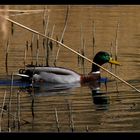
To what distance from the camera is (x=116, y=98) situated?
8.31 meters

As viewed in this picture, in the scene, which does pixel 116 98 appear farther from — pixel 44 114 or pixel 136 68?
pixel 136 68

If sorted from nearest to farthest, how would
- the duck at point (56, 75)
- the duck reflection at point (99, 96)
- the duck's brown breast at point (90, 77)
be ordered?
the duck reflection at point (99, 96), the duck at point (56, 75), the duck's brown breast at point (90, 77)

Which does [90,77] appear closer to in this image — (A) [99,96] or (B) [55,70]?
(B) [55,70]

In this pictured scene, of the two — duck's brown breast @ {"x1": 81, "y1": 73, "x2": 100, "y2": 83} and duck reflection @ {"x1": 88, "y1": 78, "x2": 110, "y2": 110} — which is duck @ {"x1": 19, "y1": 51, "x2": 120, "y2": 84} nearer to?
duck's brown breast @ {"x1": 81, "y1": 73, "x2": 100, "y2": 83}

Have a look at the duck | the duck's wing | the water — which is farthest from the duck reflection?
the duck's wing

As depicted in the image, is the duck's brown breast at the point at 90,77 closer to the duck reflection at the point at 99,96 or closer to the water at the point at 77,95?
the duck reflection at the point at 99,96

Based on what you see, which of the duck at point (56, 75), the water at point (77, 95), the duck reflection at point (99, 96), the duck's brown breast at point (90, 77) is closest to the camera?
the water at point (77, 95)

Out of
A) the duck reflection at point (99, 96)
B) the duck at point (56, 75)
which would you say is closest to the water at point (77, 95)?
the duck reflection at point (99, 96)

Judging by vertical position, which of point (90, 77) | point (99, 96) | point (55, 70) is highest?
point (55, 70)

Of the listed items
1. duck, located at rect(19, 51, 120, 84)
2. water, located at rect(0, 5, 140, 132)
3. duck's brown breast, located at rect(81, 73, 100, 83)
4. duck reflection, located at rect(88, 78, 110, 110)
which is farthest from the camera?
duck's brown breast, located at rect(81, 73, 100, 83)

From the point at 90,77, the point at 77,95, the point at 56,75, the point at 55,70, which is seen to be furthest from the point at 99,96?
the point at 90,77

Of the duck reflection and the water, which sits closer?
the water

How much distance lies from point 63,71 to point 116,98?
2567 mm
